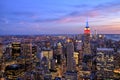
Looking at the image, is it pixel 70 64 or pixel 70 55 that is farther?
pixel 70 55

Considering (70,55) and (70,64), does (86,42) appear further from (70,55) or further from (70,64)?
(70,64)

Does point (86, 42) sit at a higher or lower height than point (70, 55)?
higher

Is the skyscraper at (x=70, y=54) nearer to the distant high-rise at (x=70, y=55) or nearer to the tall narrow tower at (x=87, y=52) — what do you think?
the distant high-rise at (x=70, y=55)

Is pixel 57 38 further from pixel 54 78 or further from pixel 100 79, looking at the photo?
pixel 100 79

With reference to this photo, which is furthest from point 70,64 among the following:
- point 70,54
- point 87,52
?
point 70,54

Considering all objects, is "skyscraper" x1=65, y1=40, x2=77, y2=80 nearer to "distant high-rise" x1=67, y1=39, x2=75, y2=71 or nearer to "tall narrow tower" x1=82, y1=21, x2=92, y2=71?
"distant high-rise" x1=67, y1=39, x2=75, y2=71

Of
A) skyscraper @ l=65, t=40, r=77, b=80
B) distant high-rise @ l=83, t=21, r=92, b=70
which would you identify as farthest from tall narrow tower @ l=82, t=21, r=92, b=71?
skyscraper @ l=65, t=40, r=77, b=80

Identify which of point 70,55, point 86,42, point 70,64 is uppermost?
point 86,42

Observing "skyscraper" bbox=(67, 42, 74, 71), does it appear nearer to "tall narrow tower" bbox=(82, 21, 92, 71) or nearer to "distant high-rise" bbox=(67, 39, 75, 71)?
"distant high-rise" bbox=(67, 39, 75, 71)

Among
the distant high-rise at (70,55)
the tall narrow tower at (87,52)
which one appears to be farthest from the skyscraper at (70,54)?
the tall narrow tower at (87,52)

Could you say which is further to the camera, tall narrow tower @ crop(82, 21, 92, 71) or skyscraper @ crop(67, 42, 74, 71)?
skyscraper @ crop(67, 42, 74, 71)

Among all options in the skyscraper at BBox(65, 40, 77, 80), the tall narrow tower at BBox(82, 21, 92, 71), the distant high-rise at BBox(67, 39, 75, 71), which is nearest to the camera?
the skyscraper at BBox(65, 40, 77, 80)

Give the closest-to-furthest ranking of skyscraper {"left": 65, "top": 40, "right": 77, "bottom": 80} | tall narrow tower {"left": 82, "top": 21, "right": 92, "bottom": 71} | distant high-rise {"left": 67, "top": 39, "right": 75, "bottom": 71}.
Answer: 1. skyscraper {"left": 65, "top": 40, "right": 77, "bottom": 80}
2. tall narrow tower {"left": 82, "top": 21, "right": 92, "bottom": 71}
3. distant high-rise {"left": 67, "top": 39, "right": 75, "bottom": 71}
